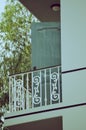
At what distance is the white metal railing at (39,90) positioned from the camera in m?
7.17

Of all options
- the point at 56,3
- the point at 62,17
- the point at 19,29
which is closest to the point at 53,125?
the point at 62,17

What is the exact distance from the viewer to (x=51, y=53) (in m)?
7.89

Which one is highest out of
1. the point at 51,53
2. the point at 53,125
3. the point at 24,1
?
the point at 24,1

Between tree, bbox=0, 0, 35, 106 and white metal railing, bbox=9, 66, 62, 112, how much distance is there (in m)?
4.94

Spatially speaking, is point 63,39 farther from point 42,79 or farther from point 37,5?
point 37,5

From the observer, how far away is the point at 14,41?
1279 cm

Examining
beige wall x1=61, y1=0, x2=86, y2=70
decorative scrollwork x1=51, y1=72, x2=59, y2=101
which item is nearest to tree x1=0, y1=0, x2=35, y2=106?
decorative scrollwork x1=51, y1=72, x2=59, y2=101

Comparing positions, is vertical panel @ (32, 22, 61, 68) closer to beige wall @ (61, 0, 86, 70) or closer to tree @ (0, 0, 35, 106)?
beige wall @ (61, 0, 86, 70)

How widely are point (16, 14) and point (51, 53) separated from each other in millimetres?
5537

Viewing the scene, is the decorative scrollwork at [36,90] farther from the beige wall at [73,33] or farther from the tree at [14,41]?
the tree at [14,41]

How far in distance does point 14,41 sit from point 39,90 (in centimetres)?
554

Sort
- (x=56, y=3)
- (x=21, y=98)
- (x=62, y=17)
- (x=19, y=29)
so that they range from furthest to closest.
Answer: (x=19, y=29) < (x=56, y=3) < (x=21, y=98) < (x=62, y=17)

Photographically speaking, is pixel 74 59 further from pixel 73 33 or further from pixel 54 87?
pixel 54 87

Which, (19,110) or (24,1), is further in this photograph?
(24,1)
